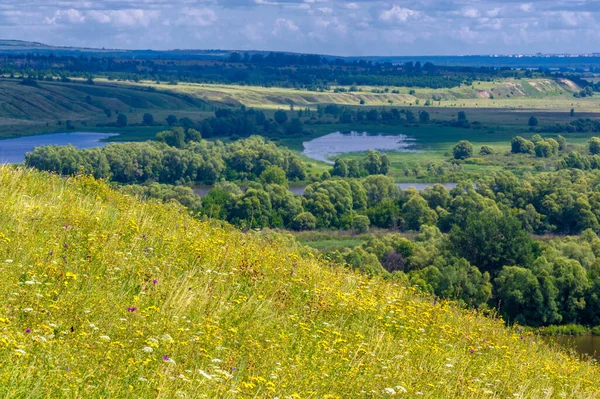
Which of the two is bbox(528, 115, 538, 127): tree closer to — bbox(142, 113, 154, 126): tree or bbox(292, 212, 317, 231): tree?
bbox(142, 113, 154, 126): tree

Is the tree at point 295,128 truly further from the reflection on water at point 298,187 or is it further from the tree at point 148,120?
the reflection on water at point 298,187

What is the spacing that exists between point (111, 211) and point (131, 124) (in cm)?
11864

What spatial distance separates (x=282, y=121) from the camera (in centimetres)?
13150

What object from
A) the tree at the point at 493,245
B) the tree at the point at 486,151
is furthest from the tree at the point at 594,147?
the tree at the point at 493,245

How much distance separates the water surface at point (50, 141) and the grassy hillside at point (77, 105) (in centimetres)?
510

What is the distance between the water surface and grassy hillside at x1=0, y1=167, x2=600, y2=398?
74.6 m

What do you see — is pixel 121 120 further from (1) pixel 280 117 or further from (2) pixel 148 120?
Answer: (1) pixel 280 117

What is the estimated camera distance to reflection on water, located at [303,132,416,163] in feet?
331

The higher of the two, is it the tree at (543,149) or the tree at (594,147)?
the tree at (594,147)

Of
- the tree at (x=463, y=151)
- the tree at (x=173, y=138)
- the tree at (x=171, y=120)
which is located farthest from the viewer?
the tree at (x=171, y=120)

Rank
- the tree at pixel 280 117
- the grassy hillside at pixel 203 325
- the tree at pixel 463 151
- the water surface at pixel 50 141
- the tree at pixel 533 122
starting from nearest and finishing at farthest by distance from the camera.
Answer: the grassy hillside at pixel 203 325 → the water surface at pixel 50 141 → the tree at pixel 463 151 → the tree at pixel 280 117 → the tree at pixel 533 122

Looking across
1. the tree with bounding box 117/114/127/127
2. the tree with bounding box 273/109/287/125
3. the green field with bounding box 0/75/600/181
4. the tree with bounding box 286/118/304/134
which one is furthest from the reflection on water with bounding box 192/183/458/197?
the tree with bounding box 273/109/287/125

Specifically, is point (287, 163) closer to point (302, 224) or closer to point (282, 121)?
point (302, 224)

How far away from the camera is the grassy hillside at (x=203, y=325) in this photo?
5102 mm
